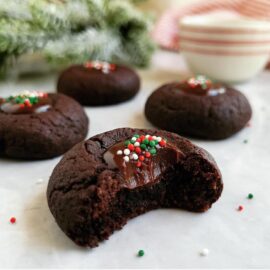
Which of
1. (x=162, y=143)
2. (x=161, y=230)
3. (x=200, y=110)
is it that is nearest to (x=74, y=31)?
(x=200, y=110)

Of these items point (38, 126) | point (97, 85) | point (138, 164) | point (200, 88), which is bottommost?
point (97, 85)

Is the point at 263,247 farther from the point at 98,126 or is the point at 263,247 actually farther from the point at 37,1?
the point at 37,1

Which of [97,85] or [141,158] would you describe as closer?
[141,158]

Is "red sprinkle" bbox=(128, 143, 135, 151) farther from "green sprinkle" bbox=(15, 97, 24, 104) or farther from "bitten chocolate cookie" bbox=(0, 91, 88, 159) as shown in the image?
"green sprinkle" bbox=(15, 97, 24, 104)

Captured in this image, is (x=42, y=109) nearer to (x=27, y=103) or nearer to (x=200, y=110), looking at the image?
(x=27, y=103)

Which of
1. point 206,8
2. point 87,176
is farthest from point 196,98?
point 206,8

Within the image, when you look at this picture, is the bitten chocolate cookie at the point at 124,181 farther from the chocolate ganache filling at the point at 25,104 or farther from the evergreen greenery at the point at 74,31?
the evergreen greenery at the point at 74,31

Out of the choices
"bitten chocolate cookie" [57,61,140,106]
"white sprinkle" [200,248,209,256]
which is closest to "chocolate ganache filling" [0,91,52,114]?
"bitten chocolate cookie" [57,61,140,106]
